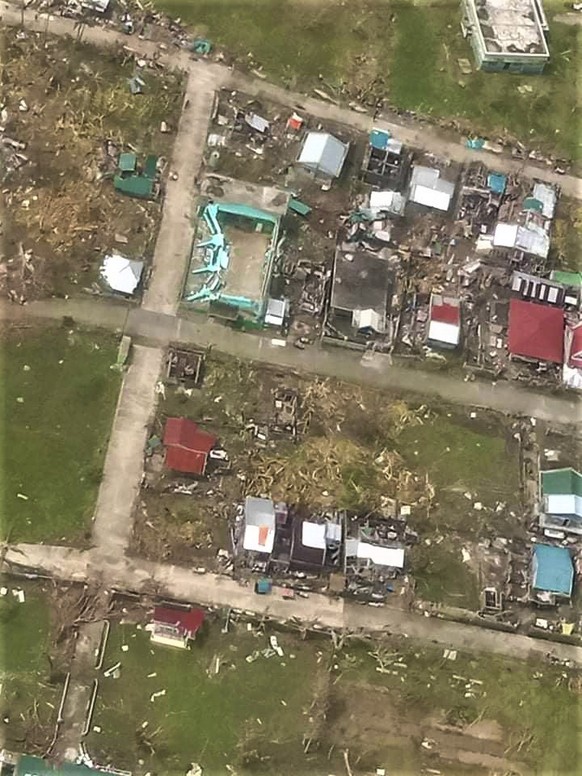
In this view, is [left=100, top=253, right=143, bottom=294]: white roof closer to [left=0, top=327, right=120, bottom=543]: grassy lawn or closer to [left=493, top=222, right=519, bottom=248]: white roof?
[left=0, top=327, right=120, bottom=543]: grassy lawn

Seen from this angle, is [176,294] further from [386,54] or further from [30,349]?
[386,54]

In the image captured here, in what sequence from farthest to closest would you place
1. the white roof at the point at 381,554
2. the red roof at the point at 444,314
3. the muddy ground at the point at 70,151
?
the red roof at the point at 444,314
the muddy ground at the point at 70,151
the white roof at the point at 381,554

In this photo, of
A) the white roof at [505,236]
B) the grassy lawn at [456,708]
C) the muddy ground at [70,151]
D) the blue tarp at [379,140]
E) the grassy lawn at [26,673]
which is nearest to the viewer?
the grassy lawn at [26,673]

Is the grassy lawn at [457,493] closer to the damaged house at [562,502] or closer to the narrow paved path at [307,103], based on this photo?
the damaged house at [562,502]

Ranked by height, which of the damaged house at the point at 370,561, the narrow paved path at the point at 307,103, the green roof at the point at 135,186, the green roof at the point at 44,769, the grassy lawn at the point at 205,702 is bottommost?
the green roof at the point at 44,769

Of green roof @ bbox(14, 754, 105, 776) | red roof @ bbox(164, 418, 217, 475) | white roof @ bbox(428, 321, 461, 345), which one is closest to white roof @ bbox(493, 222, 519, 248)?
white roof @ bbox(428, 321, 461, 345)

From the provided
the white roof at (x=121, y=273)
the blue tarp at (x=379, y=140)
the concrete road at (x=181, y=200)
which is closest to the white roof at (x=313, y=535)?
the concrete road at (x=181, y=200)

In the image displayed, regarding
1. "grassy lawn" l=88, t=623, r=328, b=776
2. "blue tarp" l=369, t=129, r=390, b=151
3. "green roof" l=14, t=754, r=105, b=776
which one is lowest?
"green roof" l=14, t=754, r=105, b=776
